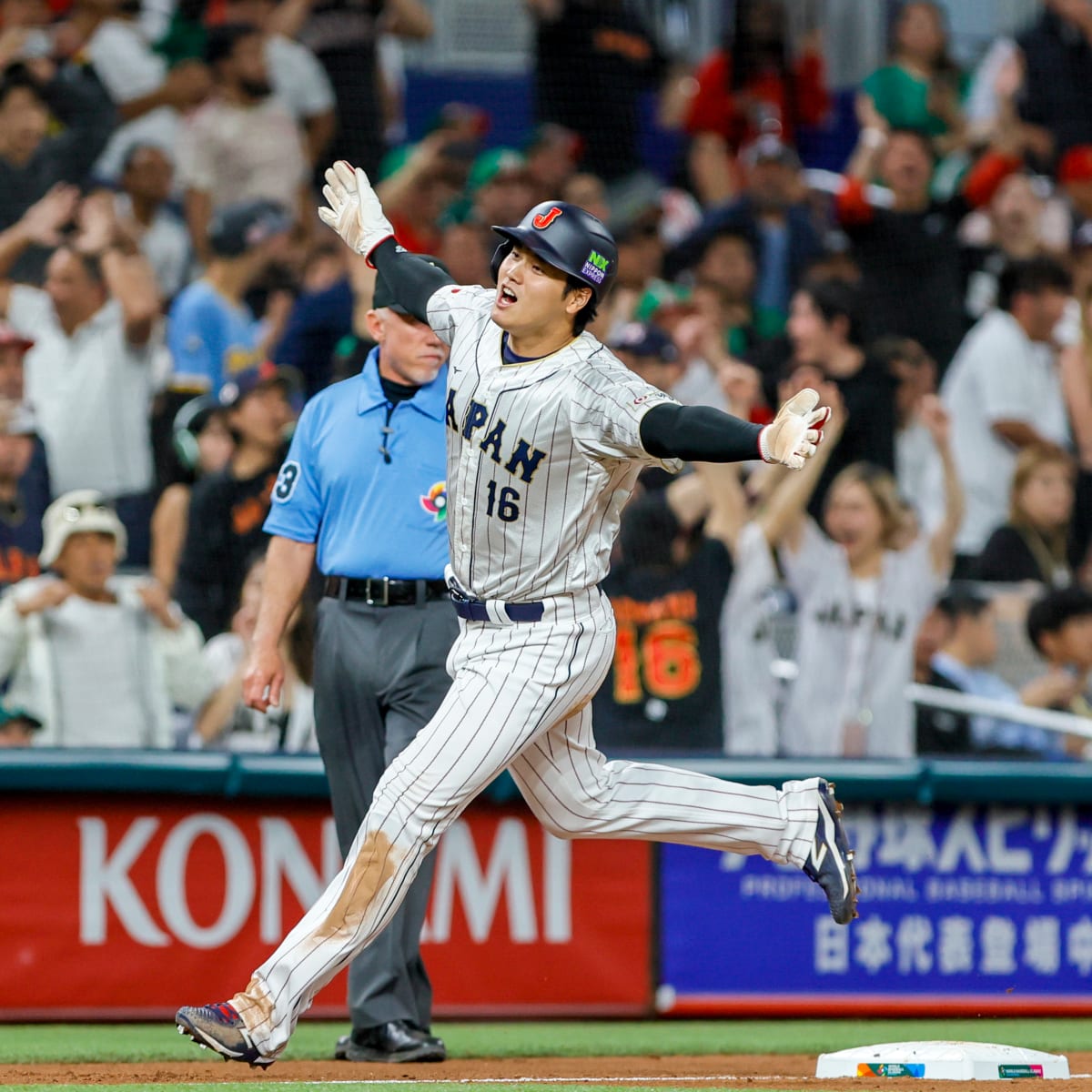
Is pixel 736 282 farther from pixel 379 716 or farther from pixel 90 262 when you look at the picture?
pixel 379 716

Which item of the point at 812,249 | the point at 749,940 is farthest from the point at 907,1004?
the point at 812,249

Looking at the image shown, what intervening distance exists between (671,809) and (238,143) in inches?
243

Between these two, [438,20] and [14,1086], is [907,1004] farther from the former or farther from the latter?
[438,20]

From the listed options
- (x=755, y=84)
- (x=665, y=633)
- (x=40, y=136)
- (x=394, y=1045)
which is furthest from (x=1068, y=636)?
(x=40, y=136)

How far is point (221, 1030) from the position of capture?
13.5 ft

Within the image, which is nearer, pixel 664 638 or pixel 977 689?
pixel 664 638

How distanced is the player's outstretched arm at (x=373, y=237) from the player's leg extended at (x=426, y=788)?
103cm

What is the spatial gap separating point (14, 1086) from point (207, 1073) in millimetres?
556

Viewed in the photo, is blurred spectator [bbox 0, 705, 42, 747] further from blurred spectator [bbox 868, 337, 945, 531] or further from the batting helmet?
blurred spectator [bbox 868, 337, 945, 531]

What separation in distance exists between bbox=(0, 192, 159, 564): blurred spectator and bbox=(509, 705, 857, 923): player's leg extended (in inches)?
147

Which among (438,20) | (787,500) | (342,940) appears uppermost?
(438,20)

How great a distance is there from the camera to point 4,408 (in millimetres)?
7523

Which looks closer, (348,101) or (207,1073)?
(207,1073)

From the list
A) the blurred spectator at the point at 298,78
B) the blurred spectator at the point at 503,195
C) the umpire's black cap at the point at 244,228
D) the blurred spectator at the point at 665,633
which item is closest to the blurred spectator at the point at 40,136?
the umpire's black cap at the point at 244,228
